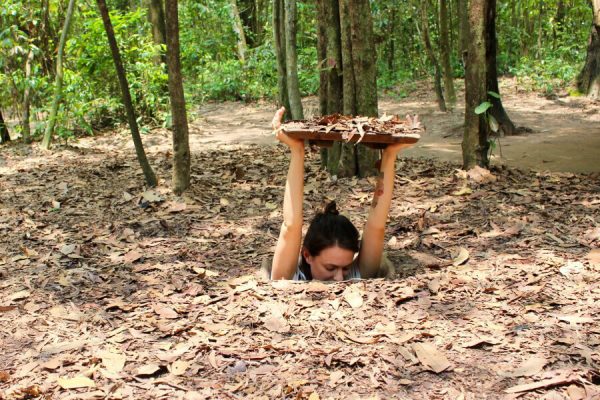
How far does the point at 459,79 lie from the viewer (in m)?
16.9

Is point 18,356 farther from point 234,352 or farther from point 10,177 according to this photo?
point 10,177

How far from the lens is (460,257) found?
4105 millimetres

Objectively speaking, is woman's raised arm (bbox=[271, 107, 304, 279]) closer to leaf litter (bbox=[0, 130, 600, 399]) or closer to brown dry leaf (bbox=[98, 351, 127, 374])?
leaf litter (bbox=[0, 130, 600, 399])

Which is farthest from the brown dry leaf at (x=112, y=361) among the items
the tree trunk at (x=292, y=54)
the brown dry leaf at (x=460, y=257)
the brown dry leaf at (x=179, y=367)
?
the tree trunk at (x=292, y=54)

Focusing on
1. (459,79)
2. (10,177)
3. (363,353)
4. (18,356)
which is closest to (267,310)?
(363,353)

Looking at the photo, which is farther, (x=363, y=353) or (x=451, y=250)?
(x=451, y=250)

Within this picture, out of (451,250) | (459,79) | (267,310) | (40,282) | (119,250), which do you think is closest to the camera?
(267,310)

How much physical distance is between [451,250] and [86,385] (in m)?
2.62

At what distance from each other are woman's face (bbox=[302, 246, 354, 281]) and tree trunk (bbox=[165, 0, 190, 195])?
2.43 metres

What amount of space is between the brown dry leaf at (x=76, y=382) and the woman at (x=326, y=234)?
151 cm

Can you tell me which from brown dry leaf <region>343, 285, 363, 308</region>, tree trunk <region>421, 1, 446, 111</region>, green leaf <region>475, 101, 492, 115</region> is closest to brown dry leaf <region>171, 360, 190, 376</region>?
brown dry leaf <region>343, 285, 363, 308</region>

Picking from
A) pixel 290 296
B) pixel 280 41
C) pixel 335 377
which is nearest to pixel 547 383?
pixel 335 377

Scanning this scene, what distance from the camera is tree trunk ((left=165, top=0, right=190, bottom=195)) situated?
559 cm

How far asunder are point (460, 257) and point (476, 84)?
8.29 ft
